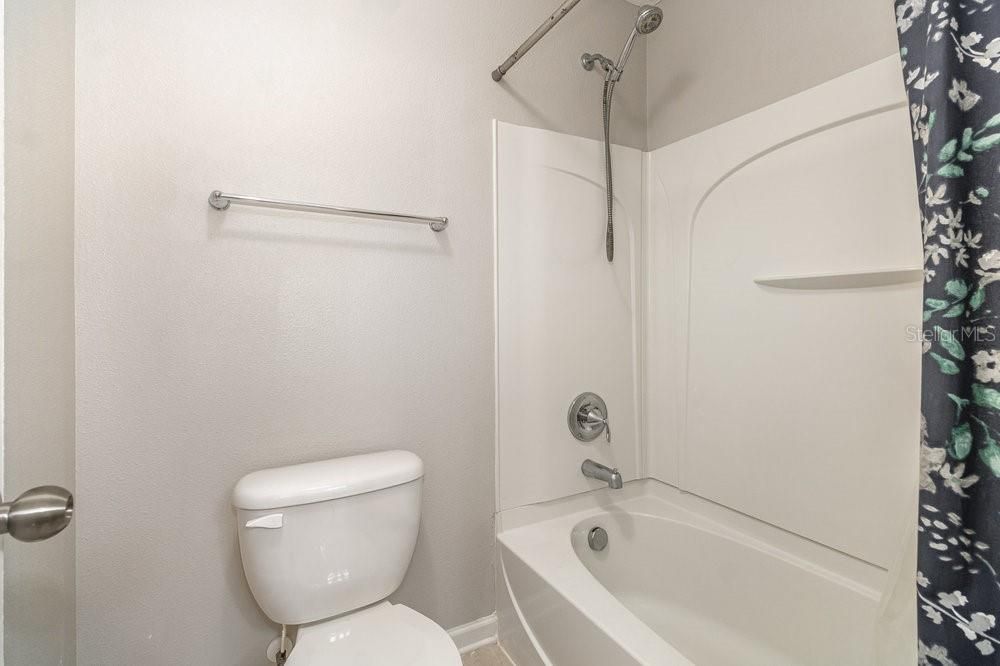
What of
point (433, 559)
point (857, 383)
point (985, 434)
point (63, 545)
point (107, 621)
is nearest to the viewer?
point (985, 434)

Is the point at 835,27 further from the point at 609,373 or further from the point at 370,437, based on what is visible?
the point at 370,437

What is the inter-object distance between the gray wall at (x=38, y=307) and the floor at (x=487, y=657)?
3.39 ft

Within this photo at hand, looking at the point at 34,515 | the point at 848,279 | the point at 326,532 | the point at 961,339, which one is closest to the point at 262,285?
the point at 326,532

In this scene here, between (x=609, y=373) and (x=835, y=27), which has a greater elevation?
(x=835, y=27)

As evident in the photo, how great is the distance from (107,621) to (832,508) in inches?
74.6

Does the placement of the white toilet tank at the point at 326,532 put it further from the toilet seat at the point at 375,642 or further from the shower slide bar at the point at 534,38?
the shower slide bar at the point at 534,38

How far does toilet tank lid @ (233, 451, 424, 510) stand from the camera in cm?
110

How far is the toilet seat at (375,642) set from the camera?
3.35 feet

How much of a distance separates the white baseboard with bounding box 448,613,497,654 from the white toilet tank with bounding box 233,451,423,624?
0.43 m

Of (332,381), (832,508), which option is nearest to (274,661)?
(332,381)

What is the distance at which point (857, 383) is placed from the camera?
1.25 metres

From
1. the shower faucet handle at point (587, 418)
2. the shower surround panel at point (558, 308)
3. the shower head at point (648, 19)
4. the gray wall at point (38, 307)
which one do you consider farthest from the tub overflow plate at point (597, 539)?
the shower head at point (648, 19)

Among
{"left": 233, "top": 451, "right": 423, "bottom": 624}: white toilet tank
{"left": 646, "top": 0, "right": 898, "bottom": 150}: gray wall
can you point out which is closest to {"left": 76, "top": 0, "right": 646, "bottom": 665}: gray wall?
{"left": 233, "top": 451, "right": 423, "bottom": 624}: white toilet tank

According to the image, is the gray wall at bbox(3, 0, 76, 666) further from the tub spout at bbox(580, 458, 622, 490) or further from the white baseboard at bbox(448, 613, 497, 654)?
the tub spout at bbox(580, 458, 622, 490)
